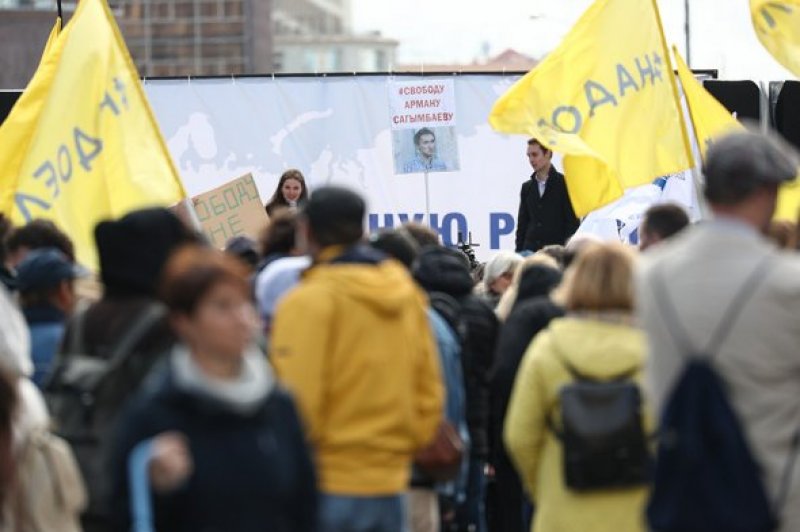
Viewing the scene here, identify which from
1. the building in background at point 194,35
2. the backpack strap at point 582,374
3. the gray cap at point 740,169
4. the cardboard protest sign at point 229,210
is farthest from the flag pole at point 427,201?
the building in background at point 194,35

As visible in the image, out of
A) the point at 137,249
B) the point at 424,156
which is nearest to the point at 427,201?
the point at 424,156

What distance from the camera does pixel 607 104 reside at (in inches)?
510

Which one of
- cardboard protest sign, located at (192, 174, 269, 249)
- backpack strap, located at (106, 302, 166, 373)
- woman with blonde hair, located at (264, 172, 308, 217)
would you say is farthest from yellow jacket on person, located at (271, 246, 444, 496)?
cardboard protest sign, located at (192, 174, 269, 249)

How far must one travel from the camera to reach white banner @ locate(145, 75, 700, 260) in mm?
20672

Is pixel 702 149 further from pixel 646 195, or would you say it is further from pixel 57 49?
pixel 646 195

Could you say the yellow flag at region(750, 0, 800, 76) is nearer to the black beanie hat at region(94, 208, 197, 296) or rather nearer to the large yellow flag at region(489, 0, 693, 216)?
the large yellow flag at region(489, 0, 693, 216)

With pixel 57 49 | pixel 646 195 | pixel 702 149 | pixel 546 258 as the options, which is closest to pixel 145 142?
pixel 57 49

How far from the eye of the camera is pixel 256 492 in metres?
5.50

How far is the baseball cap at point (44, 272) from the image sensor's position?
7.94 m

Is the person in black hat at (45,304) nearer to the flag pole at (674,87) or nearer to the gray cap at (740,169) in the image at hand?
the gray cap at (740,169)

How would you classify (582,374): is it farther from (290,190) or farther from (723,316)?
(290,190)

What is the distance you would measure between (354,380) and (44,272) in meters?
1.70

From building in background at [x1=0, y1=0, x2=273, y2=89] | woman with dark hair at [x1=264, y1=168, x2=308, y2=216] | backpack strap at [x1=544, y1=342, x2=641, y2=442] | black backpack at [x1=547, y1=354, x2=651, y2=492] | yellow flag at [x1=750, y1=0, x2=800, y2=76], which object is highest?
building in background at [x1=0, y1=0, x2=273, y2=89]

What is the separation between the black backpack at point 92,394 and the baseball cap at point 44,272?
3.50 ft
